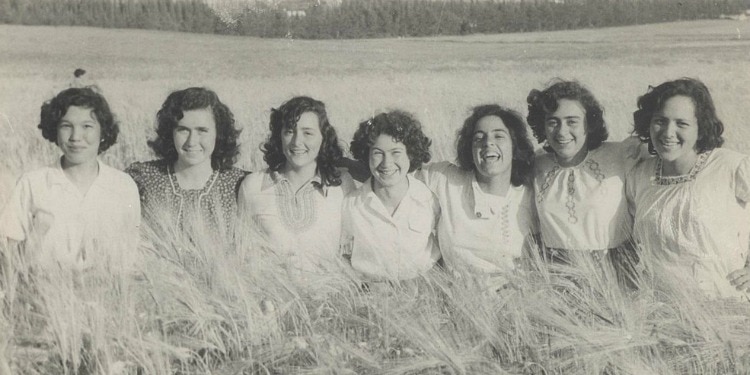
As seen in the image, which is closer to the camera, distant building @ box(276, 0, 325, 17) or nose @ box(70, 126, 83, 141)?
nose @ box(70, 126, 83, 141)

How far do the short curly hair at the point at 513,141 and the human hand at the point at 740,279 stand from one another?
50.9 inches

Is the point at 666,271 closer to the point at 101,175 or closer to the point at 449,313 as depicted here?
the point at 449,313

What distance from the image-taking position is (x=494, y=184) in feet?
17.3

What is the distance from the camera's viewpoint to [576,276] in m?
5.16

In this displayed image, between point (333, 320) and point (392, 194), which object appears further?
point (392, 194)

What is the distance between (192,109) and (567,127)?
7.32 ft

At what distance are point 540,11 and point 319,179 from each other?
74.9 inches

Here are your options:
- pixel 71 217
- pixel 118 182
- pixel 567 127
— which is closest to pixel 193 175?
pixel 118 182

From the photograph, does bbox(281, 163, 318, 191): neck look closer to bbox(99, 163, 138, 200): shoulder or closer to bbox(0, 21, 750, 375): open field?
bbox(0, 21, 750, 375): open field

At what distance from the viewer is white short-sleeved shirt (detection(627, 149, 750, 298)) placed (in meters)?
4.98

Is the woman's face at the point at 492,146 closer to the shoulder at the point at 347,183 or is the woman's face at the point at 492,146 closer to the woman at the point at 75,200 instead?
the shoulder at the point at 347,183

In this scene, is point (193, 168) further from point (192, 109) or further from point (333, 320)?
point (333, 320)

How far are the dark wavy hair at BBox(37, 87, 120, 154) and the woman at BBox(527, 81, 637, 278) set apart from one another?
260cm

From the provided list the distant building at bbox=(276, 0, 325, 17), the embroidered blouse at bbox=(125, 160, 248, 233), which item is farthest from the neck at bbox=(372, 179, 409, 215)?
the distant building at bbox=(276, 0, 325, 17)
